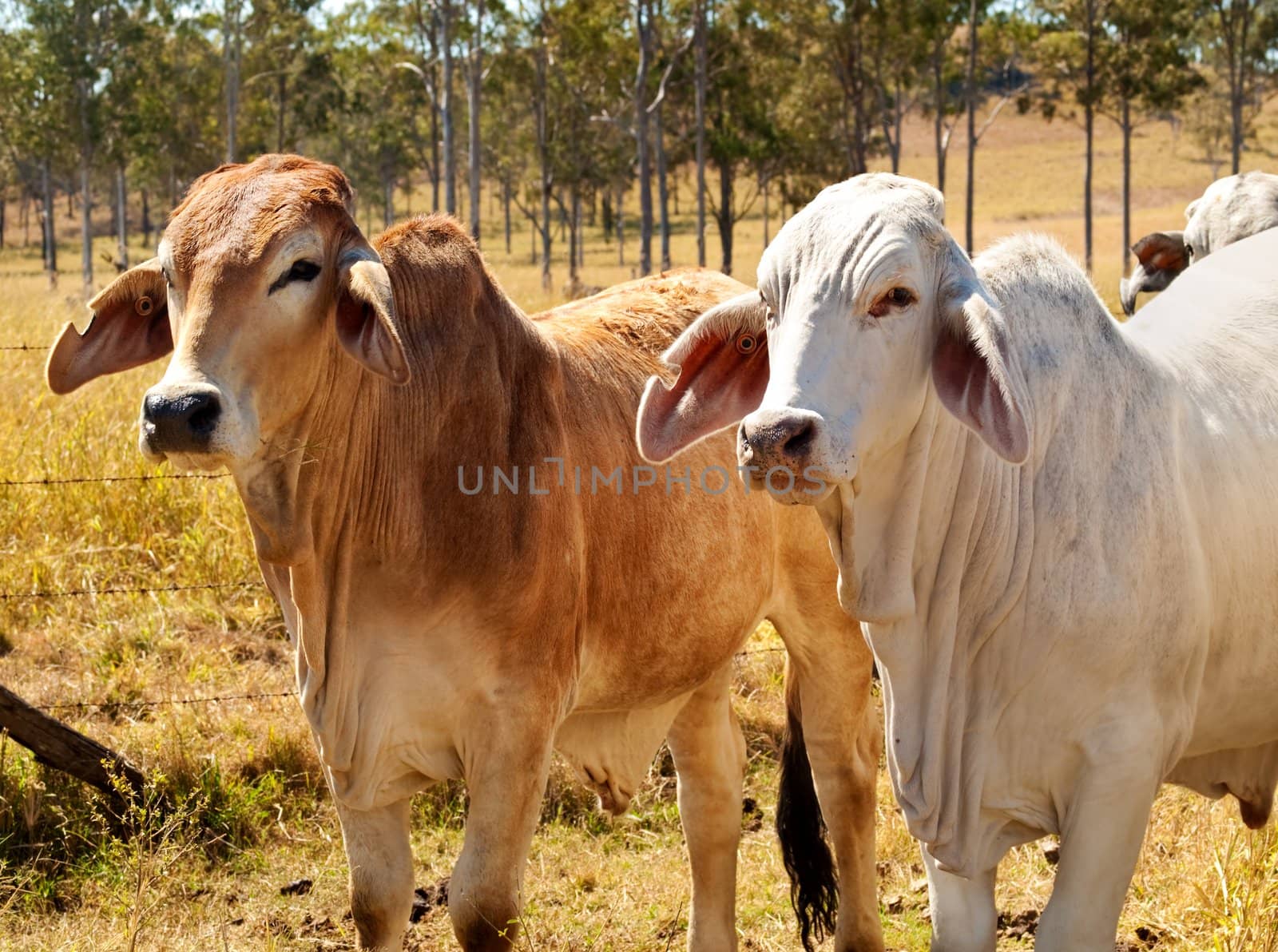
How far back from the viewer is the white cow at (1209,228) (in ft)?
17.9

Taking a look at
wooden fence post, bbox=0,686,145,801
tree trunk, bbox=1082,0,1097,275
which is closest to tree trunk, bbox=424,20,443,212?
tree trunk, bbox=1082,0,1097,275

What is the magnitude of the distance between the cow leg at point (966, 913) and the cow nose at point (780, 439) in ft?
3.41

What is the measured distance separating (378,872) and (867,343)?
1.90 meters

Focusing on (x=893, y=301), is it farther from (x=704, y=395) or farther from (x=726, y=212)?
(x=726, y=212)

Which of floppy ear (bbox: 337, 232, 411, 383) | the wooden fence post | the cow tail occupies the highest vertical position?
floppy ear (bbox: 337, 232, 411, 383)

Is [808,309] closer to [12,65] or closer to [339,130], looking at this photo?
[12,65]

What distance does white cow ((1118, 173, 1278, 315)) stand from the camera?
546cm

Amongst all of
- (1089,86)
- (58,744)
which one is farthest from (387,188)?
(58,744)

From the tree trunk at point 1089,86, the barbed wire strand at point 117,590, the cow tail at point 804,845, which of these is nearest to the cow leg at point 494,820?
the cow tail at point 804,845

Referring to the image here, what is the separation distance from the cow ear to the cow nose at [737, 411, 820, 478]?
61 cm

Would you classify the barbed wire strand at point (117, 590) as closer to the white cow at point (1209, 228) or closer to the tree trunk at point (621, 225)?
the white cow at point (1209, 228)

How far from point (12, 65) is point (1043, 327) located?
37693 mm

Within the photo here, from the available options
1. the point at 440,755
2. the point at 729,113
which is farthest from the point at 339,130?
the point at 440,755

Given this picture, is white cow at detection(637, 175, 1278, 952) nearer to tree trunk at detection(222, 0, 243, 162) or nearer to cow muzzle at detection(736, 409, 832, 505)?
cow muzzle at detection(736, 409, 832, 505)
